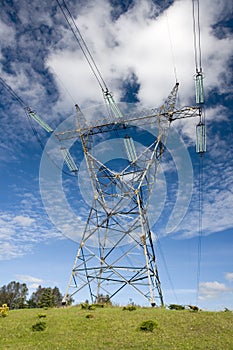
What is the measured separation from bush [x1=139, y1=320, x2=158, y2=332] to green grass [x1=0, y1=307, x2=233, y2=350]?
0.19 m

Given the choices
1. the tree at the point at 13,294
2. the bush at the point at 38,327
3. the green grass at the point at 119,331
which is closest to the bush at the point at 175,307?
the green grass at the point at 119,331

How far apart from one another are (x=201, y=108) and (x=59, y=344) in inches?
837

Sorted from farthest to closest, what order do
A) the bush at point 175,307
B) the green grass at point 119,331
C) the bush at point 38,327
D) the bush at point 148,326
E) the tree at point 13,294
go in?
the tree at point 13,294 → the bush at point 175,307 → the bush at point 38,327 → the bush at point 148,326 → the green grass at point 119,331

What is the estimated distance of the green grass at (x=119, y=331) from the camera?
47.3 feet

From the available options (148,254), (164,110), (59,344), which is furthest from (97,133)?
(59,344)

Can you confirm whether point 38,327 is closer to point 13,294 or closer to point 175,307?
point 175,307

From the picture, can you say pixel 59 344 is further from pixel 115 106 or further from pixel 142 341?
pixel 115 106

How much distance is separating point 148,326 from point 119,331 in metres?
1.62

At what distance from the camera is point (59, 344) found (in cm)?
1477

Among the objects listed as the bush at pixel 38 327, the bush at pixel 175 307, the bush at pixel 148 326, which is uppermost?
the bush at pixel 175 307

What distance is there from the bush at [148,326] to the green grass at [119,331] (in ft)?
0.62

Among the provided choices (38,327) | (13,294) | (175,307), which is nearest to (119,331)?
(38,327)

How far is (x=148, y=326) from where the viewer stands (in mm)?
16594

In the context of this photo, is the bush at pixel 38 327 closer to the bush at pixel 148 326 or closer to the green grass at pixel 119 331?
the green grass at pixel 119 331
